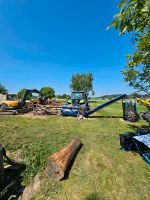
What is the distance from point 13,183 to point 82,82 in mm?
60202

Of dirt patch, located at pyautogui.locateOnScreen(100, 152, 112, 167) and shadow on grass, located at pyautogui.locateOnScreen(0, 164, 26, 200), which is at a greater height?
dirt patch, located at pyautogui.locateOnScreen(100, 152, 112, 167)

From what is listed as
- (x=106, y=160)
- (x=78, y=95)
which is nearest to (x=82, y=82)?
(x=78, y=95)

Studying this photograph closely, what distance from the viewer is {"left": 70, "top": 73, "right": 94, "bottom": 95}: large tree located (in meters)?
63.5

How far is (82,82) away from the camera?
63781 mm

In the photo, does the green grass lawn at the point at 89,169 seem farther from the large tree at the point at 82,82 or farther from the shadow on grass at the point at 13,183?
the large tree at the point at 82,82

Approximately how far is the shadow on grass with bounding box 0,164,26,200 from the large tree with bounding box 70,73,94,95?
2327 inches

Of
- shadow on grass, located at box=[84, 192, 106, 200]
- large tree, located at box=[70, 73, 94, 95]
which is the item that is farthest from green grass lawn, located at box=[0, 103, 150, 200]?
large tree, located at box=[70, 73, 94, 95]

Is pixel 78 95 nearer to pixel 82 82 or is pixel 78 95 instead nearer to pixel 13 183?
pixel 13 183

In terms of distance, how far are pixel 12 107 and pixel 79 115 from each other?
22.9ft

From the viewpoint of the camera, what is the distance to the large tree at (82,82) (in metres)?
63.5

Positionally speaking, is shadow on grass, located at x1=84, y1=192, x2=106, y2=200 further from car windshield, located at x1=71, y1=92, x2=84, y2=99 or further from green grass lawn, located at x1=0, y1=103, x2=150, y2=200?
car windshield, located at x1=71, y1=92, x2=84, y2=99

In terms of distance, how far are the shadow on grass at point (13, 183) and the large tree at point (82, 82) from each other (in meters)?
59.1

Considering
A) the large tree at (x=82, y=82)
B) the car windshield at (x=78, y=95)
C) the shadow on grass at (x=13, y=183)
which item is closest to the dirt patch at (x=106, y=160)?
the shadow on grass at (x=13, y=183)

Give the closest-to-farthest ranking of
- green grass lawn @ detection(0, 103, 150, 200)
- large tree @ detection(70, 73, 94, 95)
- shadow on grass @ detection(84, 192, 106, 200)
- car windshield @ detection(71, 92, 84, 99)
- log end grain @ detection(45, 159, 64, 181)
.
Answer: shadow on grass @ detection(84, 192, 106, 200), green grass lawn @ detection(0, 103, 150, 200), log end grain @ detection(45, 159, 64, 181), car windshield @ detection(71, 92, 84, 99), large tree @ detection(70, 73, 94, 95)
